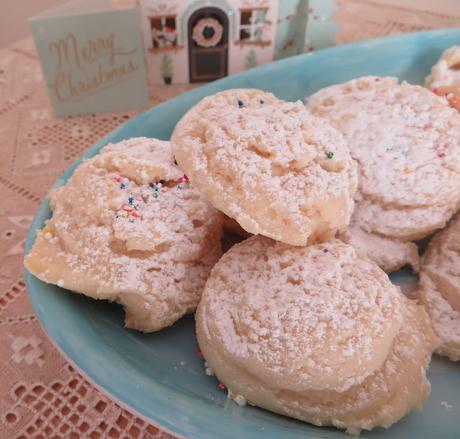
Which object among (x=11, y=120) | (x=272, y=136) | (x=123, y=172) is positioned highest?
(x=272, y=136)

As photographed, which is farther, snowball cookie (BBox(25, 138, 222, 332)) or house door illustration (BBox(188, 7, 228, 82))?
house door illustration (BBox(188, 7, 228, 82))

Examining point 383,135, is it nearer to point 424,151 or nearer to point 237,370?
point 424,151

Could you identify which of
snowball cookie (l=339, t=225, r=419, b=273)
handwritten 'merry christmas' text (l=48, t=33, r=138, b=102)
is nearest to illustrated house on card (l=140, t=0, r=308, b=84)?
handwritten 'merry christmas' text (l=48, t=33, r=138, b=102)

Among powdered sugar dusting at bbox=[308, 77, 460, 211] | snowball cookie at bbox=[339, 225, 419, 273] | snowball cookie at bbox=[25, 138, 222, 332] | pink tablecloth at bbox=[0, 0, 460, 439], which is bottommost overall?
pink tablecloth at bbox=[0, 0, 460, 439]

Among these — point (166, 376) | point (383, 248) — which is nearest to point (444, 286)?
point (383, 248)

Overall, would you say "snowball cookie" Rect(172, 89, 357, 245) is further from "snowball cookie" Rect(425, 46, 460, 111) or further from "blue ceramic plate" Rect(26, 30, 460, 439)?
"snowball cookie" Rect(425, 46, 460, 111)

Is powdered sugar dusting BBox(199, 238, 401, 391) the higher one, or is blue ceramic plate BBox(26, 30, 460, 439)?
powdered sugar dusting BBox(199, 238, 401, 391)

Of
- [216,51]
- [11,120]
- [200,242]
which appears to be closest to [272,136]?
[200,242]
